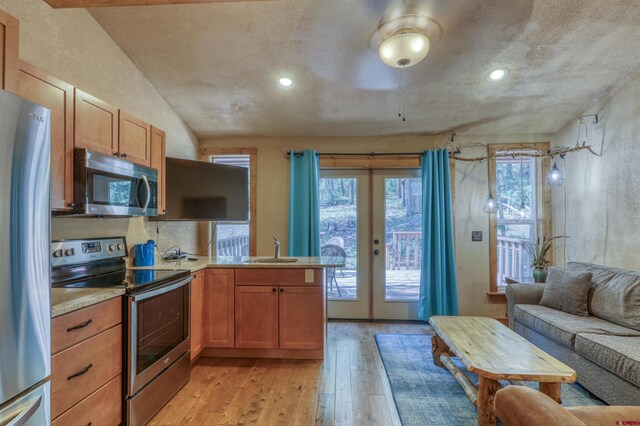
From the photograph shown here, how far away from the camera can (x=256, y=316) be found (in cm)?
286

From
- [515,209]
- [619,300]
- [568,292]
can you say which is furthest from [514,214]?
[619,300]

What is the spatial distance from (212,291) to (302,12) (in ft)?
8.13

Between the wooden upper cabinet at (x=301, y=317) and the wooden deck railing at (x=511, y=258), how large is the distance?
266 cm

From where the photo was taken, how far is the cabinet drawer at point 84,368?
1.43 meters

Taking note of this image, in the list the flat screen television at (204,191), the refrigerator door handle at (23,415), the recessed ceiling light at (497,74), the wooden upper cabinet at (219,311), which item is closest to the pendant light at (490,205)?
the recessed ceiling light at (497,74)

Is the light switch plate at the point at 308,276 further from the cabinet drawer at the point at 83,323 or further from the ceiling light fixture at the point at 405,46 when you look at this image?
the ceiling light fixture at the point at 405,46

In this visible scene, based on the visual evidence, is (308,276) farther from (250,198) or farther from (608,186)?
(608,186)

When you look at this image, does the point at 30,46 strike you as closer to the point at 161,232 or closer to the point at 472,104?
the point at 161,232

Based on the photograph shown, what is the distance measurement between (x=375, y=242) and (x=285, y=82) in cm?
226

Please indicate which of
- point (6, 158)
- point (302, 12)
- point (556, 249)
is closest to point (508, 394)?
point (6, 158)

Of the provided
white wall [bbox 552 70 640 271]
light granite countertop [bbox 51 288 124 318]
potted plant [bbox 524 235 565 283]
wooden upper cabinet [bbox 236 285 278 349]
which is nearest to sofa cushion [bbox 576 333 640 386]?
white wall [bbox 552 70 640 271]

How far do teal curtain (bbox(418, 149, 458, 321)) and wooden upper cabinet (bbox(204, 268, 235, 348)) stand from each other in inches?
93.1

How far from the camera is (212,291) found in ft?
9.45

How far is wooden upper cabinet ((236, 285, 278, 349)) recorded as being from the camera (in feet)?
9.36
